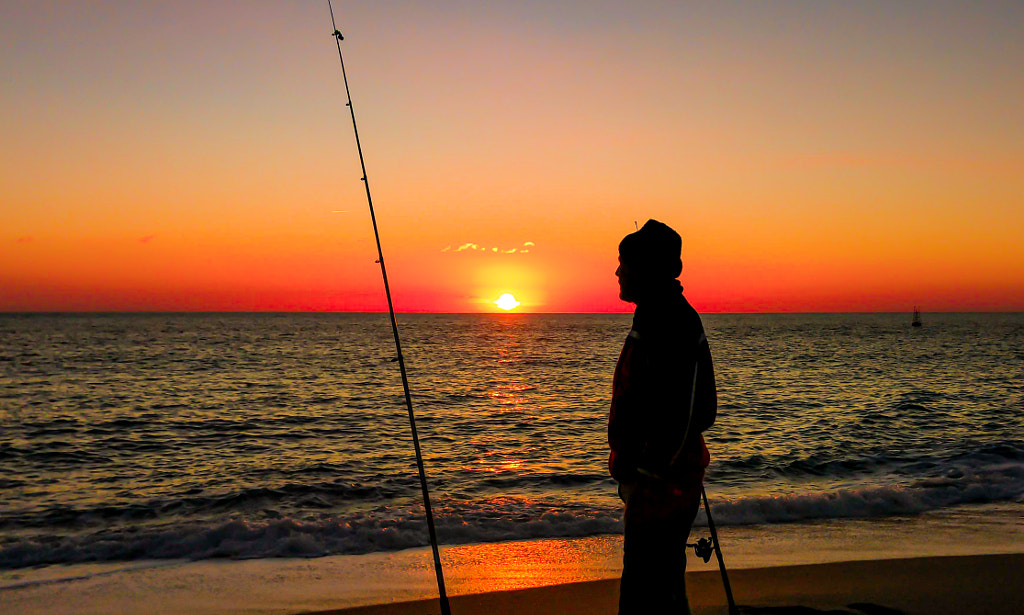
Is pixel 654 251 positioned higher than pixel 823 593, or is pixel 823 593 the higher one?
pixel 654 251

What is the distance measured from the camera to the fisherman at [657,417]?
2500 mm

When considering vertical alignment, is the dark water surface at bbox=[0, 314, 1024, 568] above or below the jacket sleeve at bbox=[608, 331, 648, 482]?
below

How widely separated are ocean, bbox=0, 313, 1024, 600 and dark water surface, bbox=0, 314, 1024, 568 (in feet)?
0.17

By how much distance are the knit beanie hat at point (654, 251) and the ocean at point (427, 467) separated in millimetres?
4602

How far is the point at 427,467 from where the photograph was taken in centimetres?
1174

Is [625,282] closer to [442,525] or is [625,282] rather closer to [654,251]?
[654,251]

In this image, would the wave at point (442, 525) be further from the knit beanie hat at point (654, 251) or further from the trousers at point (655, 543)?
the knit beanie hat at point (654, 251)

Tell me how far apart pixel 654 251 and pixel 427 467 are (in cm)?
970

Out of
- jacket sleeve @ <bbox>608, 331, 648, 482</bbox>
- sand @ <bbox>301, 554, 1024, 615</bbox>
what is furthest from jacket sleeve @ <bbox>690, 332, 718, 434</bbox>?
sand @ <bbox>301, 554, 1024, 615</bbox>

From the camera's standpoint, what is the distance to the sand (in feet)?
15.4

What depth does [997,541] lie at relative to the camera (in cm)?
675

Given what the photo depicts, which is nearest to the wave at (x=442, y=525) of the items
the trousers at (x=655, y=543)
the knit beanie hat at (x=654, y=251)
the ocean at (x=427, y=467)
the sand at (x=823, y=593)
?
the ocean at (x=427, y=467)

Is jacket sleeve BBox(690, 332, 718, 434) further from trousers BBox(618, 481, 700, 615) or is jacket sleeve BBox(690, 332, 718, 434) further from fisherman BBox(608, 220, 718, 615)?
trousers BBox(618, 481, 700, 615)

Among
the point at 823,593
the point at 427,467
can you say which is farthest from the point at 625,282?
the point at 427,467
